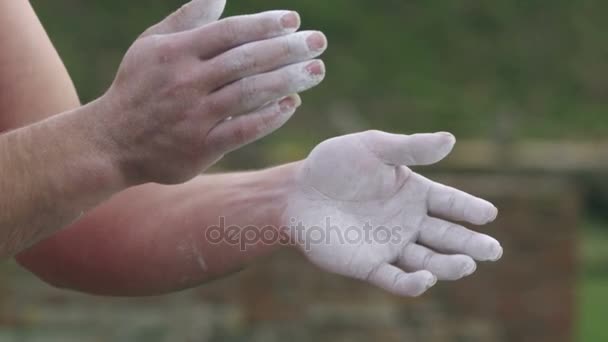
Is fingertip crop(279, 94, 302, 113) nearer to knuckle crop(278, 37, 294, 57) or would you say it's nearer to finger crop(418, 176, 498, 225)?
knuckle crop(278, 37, 294, 57)

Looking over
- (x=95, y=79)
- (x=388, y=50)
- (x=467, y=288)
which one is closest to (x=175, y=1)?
(x=95, y=79)

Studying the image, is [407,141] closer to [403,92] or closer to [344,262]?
[344,262]

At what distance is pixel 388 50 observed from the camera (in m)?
17.0

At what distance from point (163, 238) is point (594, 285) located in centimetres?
989

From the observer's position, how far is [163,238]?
2.30m

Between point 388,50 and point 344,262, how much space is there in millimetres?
15015

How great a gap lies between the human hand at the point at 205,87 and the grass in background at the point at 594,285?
704 cm

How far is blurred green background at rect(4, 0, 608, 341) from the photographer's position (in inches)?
605

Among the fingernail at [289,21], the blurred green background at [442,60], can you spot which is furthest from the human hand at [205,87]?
the blurred green background at [442,60]

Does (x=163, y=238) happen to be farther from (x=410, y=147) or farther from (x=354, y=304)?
(x=354, y=304)

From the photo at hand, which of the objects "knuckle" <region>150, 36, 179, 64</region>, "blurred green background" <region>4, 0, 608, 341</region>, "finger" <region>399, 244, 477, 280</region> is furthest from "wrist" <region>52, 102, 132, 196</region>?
"blurred green background" <region>4, 0, 608, 341</region>

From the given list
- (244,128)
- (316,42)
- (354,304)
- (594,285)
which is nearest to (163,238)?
(244,128)

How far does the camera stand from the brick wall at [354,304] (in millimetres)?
6082

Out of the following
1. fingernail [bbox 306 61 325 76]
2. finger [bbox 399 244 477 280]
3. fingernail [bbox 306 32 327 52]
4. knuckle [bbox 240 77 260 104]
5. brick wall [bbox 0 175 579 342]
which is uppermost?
fingernail [bbox 306 32 327 52]
